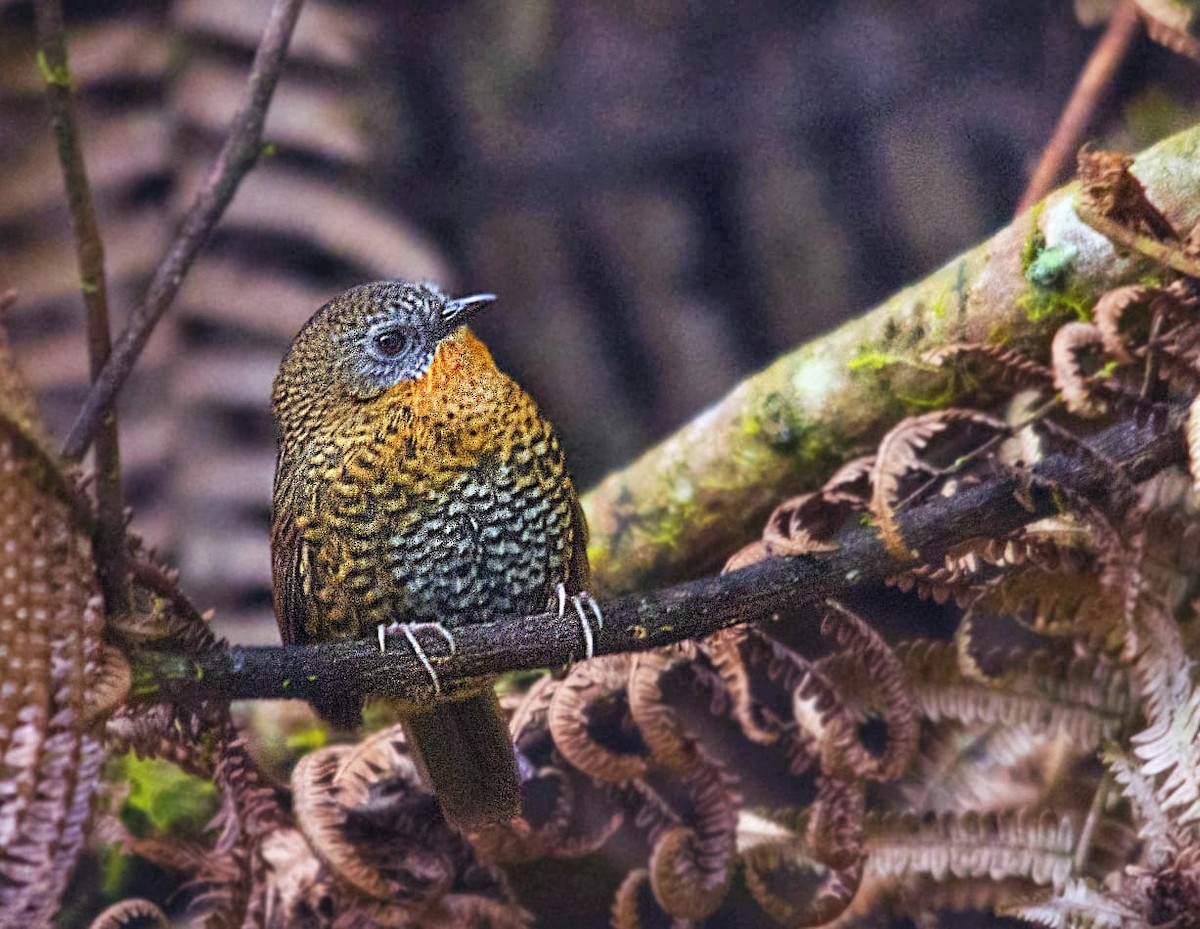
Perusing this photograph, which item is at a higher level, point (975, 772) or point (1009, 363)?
point (1009, 363)

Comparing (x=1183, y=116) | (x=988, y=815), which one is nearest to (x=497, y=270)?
(x=1183, y=116)

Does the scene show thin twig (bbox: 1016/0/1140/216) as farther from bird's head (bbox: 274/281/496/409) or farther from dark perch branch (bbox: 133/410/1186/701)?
bird's head (bbox: 274/281/496/409)

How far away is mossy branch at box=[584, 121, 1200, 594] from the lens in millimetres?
1596

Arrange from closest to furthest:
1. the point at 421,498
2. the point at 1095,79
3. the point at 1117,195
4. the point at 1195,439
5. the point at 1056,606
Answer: the point at 1195,439
the point at 1117,195
the point at 421,498
the point at 1056,606
the point at 1095,79

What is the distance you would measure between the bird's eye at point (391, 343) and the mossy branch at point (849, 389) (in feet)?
1.92

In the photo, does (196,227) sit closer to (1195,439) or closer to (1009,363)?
(1009,363)

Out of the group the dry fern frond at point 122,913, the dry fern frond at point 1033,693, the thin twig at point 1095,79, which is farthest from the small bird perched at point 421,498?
the thin twig at point 1095,79

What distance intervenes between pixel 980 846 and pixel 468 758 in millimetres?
674

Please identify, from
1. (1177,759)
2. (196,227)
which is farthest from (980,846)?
(196,227)

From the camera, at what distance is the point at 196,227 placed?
1457 mm

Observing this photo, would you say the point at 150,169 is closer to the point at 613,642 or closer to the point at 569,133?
the point at 569,133

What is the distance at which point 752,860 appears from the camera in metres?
1.76

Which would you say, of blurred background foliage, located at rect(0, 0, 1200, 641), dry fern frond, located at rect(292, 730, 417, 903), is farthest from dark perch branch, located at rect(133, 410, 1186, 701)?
blurred background foliage, located at rect(0, 0, 1200, 641)

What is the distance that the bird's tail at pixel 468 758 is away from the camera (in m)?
1.54
